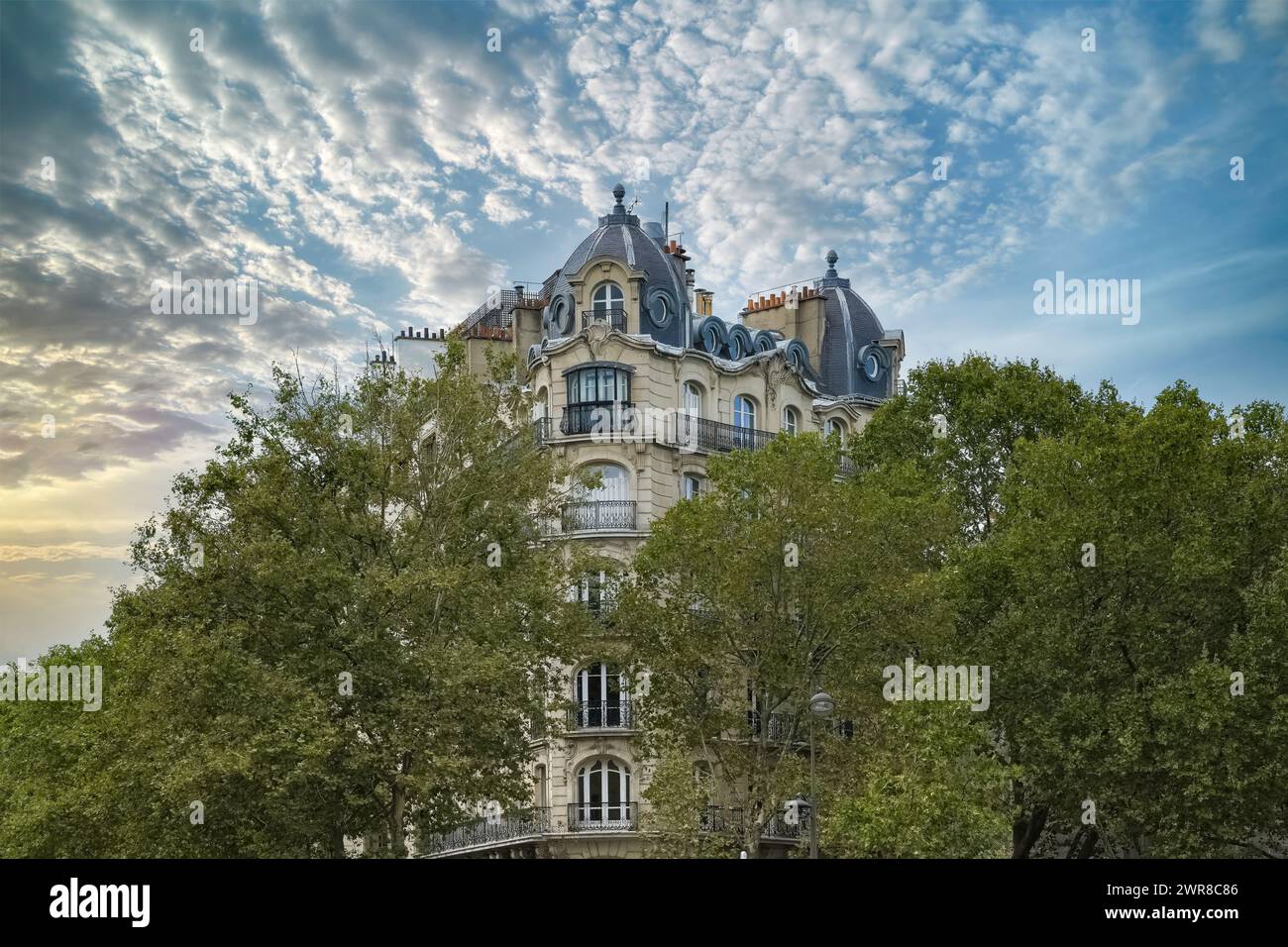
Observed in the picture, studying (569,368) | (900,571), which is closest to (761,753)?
(900,571)

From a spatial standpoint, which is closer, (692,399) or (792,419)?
(692,399)

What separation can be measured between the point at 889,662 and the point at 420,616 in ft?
36.5

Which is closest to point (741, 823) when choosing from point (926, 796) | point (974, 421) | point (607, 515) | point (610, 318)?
point (926, 796)

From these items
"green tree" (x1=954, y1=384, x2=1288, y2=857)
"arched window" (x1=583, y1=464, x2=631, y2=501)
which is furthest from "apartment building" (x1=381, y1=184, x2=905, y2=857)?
"green tree" (x1=954, y1=384, x2=1288, y2=857)

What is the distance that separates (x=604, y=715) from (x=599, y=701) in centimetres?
41

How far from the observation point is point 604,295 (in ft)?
165

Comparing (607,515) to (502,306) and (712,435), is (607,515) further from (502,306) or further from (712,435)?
(502,306)

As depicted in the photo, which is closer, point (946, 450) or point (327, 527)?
point (327, 527)

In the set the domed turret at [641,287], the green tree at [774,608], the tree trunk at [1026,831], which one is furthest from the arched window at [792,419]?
the tree trunk at [1026,831]

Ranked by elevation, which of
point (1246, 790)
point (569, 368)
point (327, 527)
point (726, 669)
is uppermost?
point (569, 368)
